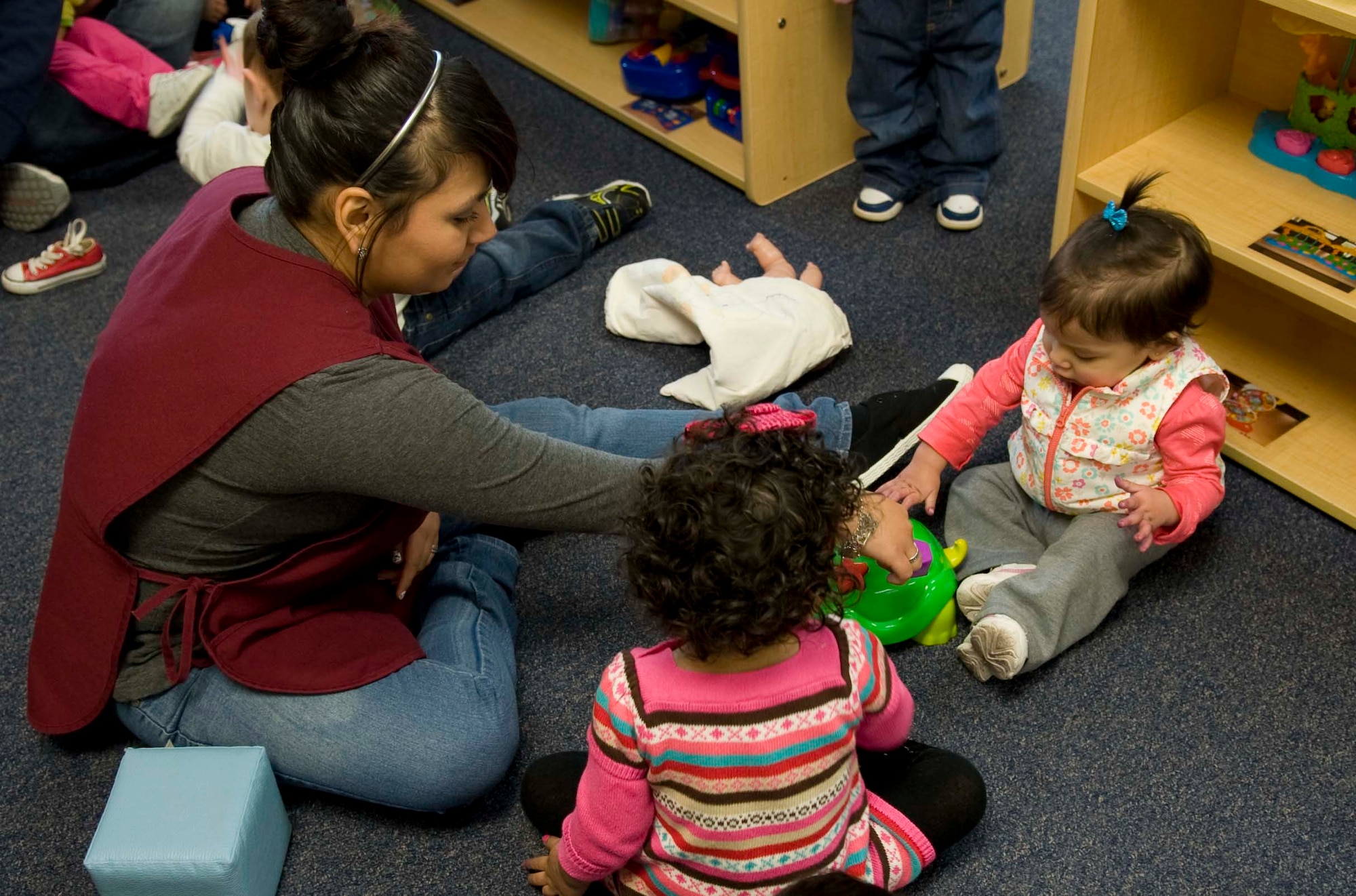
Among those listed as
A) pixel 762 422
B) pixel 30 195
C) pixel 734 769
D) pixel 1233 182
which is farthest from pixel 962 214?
pixel 30 195

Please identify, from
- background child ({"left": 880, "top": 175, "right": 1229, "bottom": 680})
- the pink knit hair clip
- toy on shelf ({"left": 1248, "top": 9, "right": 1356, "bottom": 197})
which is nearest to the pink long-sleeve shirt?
background child ({"left": 880, "top": 175, "right": 1229, "bottom": 680})

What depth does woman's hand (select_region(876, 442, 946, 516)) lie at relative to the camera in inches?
60.8

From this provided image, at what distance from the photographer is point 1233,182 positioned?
1656 mm

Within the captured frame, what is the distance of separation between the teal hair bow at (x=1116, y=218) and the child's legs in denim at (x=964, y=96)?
0.83 m

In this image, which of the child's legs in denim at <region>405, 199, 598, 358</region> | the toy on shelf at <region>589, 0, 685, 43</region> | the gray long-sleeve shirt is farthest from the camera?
the toy on shelf at <region>589, 0, 685, 43</region>

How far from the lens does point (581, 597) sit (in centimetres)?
160

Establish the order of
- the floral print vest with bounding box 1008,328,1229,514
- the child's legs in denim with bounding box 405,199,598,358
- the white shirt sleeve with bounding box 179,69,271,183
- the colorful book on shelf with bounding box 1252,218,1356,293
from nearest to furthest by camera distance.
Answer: the floral print vest with bounding box 1008,328,1229,514
the colorful book on shelf with bounding box 1252,218,1356,293
the child's legs in denim with bounding box 405,199,598,358
the white shirt sleeve with bounding box 179,69,271,183

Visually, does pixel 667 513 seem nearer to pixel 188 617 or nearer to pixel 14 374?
pixel 188 617

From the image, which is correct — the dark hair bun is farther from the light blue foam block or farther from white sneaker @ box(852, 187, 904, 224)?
white sneaker @ box(852, 187, 904, 224)

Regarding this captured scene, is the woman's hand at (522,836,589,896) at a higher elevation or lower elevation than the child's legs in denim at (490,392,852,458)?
lower

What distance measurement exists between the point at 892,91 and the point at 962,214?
248 millimetres

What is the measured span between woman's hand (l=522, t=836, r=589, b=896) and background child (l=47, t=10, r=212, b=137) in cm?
187

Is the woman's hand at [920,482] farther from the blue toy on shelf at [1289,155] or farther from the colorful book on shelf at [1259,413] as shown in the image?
the blue toy on shelf at [1289,155]

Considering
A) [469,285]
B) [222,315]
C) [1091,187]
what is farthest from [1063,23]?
[222,315]
